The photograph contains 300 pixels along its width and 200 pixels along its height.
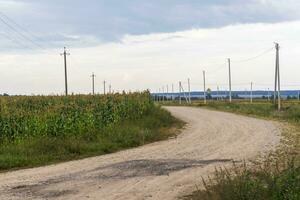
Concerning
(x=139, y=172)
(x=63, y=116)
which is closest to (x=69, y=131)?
(x=63, y=116)

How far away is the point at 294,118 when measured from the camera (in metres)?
38.7

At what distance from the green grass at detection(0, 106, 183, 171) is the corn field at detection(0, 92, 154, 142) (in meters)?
0.49

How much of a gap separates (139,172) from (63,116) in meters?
9.89

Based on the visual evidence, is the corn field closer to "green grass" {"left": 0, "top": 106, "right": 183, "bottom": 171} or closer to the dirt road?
"green grass" {"left": 0, "top": 106, "right": 183, "bottom": 171}

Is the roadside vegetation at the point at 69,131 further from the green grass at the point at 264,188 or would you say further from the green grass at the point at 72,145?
the green grass at the point at 264,188

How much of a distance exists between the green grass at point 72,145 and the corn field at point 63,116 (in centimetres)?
49

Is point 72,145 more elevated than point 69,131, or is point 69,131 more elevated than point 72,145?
point 69,131

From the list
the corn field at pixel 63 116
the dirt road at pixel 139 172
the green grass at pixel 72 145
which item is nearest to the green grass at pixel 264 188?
the dirt road at pixel 139 172

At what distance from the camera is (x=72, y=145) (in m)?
19.7

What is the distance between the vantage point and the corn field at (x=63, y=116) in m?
21.2

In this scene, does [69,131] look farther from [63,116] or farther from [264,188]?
[264,188]

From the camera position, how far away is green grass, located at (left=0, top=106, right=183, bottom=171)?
57.1 ft

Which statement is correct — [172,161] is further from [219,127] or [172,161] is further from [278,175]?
[219,127]

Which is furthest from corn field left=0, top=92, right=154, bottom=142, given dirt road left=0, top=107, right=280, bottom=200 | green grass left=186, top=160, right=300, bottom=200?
green grass left=186, top=160, right=300, bottom=200
